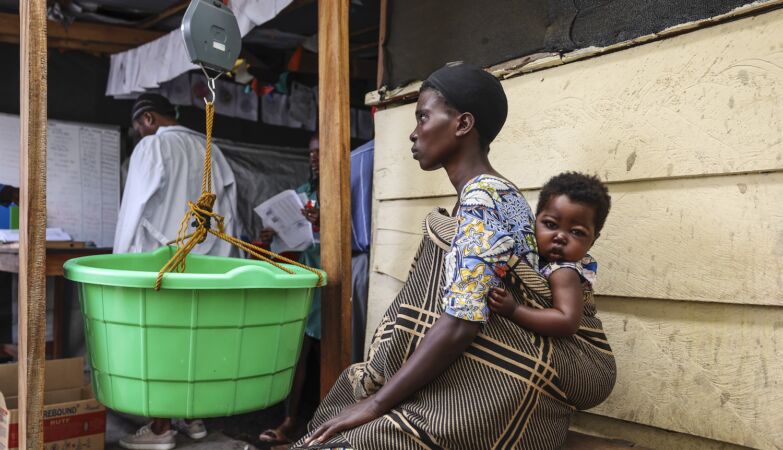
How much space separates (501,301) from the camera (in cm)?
150

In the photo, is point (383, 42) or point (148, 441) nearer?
point (383, 42)

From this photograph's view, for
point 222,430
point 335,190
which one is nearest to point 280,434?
point 222,430

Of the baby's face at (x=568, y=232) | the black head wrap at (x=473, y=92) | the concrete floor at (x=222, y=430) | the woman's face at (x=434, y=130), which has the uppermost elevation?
the black head wrap at (x=473, y=92)

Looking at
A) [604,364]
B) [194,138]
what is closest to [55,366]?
[194,138]

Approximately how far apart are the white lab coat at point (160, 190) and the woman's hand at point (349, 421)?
→ 2.43 m

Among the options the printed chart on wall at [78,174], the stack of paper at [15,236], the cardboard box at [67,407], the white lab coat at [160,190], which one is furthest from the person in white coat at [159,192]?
the printed chart on wall at [78,174]

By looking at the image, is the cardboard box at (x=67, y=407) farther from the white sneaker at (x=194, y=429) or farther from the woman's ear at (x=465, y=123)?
the woman's ear at (x=465, y=123)

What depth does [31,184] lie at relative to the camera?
1848 mm

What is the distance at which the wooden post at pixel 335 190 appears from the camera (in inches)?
90.1

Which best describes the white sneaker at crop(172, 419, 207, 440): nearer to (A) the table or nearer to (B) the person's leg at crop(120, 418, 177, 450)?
(B) the person's leg at crop(120, 418, 177, 450)

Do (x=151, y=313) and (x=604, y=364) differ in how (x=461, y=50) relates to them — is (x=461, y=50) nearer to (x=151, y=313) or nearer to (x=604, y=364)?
(x=604, y=364)

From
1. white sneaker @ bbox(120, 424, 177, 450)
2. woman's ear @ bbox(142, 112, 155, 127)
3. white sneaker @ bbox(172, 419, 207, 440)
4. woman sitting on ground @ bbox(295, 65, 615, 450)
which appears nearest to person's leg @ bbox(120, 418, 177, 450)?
white sneaker @ bbox(120, 424, 177, 450)

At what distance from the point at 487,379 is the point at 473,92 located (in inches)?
29.3

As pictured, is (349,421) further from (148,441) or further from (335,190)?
(148,441)
